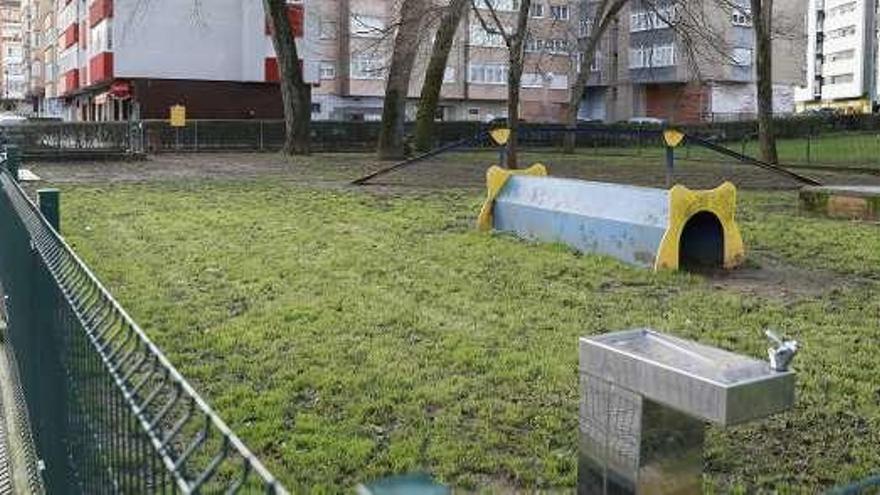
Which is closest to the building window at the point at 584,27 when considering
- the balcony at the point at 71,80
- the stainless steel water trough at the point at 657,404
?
the balcony at the point at 71,80

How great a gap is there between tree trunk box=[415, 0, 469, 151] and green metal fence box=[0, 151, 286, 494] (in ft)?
83.6

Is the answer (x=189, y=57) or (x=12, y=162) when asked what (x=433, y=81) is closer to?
(x=189, y=57)

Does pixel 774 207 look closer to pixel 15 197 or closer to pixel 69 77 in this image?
pixel 15 197

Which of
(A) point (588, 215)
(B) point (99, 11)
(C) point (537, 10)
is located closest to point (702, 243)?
(A) point (588, 215)

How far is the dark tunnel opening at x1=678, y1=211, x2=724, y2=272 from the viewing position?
10.1 meters

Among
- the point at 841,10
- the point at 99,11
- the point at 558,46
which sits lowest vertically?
the point at 99,11

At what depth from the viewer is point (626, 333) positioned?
3.91 m

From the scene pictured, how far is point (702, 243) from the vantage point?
10.3 meters

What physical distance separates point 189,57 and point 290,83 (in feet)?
54.4

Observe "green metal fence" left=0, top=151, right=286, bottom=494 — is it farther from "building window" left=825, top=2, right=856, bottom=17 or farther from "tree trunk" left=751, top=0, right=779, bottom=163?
"building window" left=825, top=2, right=856, bottom=17

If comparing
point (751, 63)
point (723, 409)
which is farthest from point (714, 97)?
point (723, 409)

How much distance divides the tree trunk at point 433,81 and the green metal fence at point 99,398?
25.5 metres

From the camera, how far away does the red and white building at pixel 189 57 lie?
46.9m

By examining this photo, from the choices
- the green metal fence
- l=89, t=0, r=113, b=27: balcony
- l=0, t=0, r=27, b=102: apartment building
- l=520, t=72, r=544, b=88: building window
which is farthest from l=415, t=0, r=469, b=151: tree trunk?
l=0, t=0, r=27, b=102: apartment building
